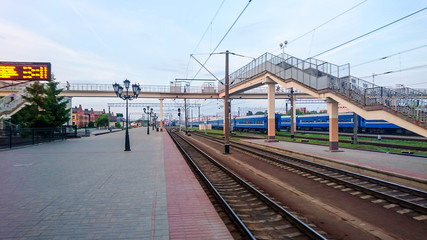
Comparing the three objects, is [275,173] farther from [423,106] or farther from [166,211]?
[423,106]

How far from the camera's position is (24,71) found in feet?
61.7

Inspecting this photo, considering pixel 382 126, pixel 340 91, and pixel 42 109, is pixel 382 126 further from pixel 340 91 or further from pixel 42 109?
pixel 42 109

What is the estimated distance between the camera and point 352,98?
15.1 metres

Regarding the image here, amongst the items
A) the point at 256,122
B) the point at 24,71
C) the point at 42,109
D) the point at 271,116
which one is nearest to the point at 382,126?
the point at 271,116

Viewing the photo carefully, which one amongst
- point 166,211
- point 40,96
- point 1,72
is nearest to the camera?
point 166,211

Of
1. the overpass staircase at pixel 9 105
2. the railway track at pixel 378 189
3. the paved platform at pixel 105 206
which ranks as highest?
the overpass staircase at pixel 9 105

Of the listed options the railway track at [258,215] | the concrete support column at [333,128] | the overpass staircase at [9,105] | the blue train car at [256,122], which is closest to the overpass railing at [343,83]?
the concrete support column at [333,128]

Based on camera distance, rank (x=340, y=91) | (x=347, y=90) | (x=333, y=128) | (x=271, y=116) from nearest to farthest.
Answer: (x=347, y=90), (x=340, y=91), (x=333, y=128), (x=271, y=116)

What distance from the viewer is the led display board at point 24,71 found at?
1842cm

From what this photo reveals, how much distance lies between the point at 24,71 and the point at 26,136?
228 inches

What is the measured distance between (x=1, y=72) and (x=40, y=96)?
23.3ft

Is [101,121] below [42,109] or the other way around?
below

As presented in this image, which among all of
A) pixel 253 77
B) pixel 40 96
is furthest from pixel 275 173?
pixel 40 96

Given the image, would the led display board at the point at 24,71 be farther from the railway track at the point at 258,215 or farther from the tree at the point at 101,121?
the tree at the point at 101,121
